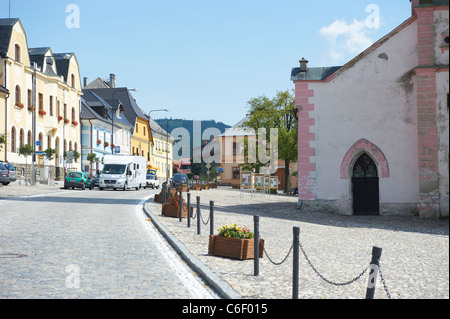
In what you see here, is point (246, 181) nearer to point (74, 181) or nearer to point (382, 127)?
point (382, 127)

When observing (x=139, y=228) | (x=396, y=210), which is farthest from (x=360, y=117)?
(x=139, y=228)

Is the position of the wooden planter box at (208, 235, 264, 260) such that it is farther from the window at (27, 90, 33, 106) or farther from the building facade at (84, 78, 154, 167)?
the building facade at (84, 78, 154, 167)

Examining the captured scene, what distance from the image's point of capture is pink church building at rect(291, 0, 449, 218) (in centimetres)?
1981

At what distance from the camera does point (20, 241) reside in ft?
37.8

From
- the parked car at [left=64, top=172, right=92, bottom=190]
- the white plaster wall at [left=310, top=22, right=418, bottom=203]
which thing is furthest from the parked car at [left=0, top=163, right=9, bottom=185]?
the white plaster wall at [left=310, top=22, right=418, bottom=203]

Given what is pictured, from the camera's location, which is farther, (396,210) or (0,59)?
(0,59)

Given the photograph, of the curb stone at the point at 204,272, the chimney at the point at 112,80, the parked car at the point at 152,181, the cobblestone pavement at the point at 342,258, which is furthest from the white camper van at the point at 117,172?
the chimney at the point at 112,80

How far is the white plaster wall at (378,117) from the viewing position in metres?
21.1

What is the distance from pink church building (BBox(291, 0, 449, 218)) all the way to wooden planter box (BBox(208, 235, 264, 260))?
39.7ft

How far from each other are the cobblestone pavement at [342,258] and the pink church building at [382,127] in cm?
226

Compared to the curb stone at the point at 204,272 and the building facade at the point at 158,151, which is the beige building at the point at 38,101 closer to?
the building facade at the point at 158,151

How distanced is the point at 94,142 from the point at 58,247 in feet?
177

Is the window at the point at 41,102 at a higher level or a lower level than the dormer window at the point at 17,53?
lower
